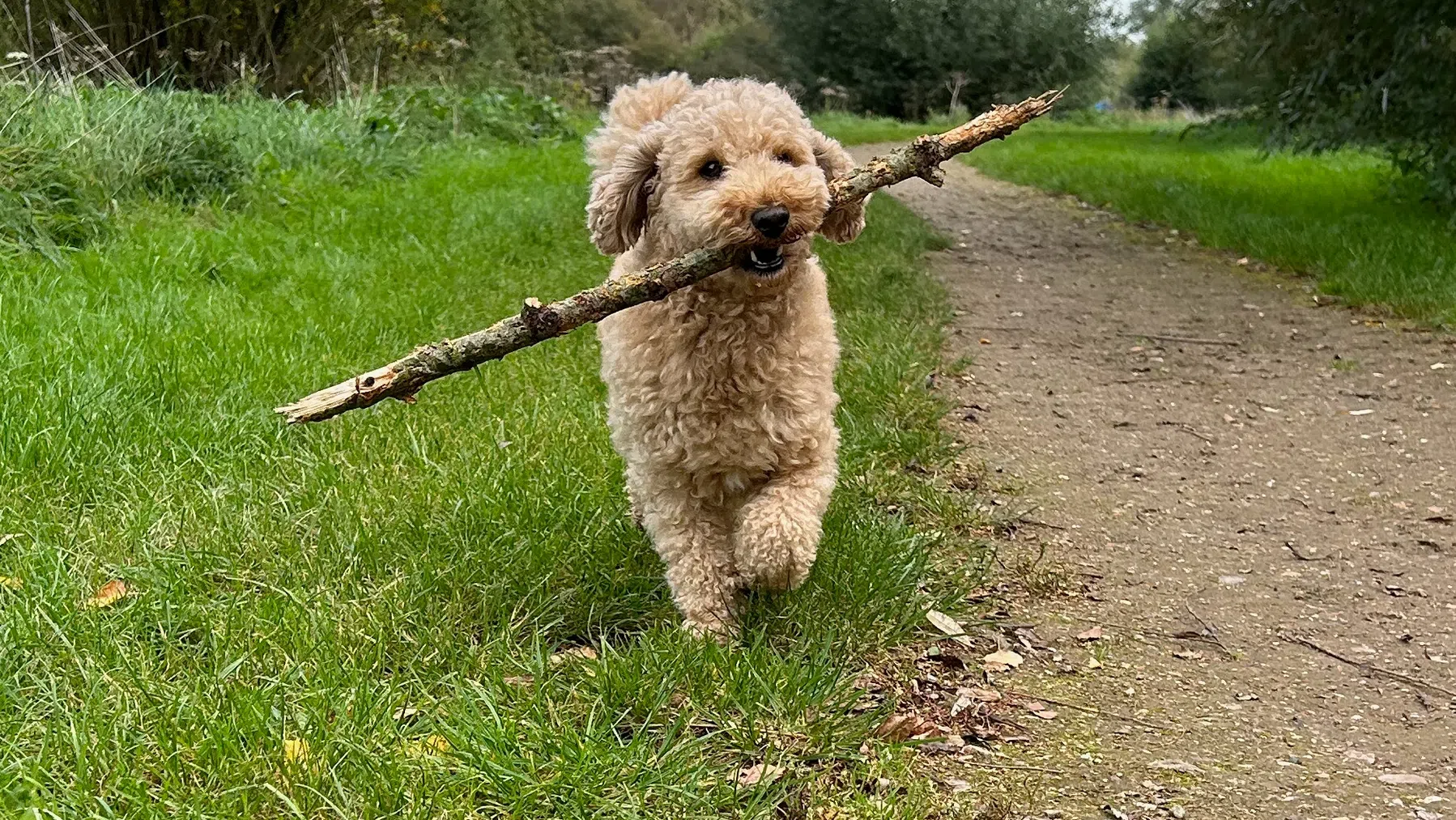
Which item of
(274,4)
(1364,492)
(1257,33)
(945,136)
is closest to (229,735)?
(945,136)

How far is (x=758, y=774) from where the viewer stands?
235 centimetres

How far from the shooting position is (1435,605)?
130 inches

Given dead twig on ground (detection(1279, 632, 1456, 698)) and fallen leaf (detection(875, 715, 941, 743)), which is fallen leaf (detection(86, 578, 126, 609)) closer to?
fallen leaf (detection(875, 715, 941, 743))

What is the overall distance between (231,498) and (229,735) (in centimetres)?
142

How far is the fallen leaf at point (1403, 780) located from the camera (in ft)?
8.02

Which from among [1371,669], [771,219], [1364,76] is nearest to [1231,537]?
[1371,669]

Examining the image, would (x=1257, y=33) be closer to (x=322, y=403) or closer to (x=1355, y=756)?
(x=1355, y=756)

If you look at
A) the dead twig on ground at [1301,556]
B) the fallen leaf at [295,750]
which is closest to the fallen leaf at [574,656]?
the fallen leaf at [295,750]

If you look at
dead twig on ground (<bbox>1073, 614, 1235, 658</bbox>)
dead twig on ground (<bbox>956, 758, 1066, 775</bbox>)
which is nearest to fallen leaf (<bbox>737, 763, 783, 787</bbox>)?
dead twig on ground (<bbox>956, 758, 1066, 775</bbox>)

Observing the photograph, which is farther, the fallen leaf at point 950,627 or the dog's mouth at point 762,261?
the fallen leaf at point 950,627

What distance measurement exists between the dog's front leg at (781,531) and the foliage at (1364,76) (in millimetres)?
7307

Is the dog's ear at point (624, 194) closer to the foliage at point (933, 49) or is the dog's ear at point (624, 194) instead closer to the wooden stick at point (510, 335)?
the wooden stick at point (510, 335)

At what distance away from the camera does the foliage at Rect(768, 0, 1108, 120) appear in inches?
1266

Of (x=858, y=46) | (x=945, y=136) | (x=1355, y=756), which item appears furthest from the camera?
(x=858, y=46)
